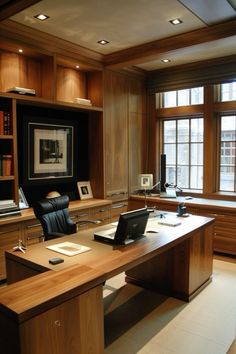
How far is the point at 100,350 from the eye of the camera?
1.90m

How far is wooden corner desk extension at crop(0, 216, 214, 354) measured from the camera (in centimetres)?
152

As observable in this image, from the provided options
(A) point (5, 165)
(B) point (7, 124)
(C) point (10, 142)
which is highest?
(B) point (7, 124)

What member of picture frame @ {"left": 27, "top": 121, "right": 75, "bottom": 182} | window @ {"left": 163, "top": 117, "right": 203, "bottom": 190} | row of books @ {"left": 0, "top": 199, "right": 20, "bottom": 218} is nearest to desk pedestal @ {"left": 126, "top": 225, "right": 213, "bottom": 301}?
row of books @ {"left": 0, "top": 199, "right": 20, "bottom": 218}

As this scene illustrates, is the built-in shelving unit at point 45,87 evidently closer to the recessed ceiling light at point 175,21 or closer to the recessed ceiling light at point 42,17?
the recessed ceiling light at point 42,17

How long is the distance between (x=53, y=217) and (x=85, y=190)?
58.9 inches

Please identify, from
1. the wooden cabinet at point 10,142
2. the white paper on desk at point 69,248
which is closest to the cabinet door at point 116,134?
the wooden cabinet at point 10,142

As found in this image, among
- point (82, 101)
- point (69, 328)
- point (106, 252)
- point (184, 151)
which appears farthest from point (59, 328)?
point (184, 151)

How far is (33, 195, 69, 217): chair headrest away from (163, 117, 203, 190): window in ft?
8.58

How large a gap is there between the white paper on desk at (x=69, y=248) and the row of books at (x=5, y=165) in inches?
55.9

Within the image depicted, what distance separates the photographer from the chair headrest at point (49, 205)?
3160 mm

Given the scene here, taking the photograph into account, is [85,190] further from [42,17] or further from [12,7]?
[12,7]

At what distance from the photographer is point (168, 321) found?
2674mm

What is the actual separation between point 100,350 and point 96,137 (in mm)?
3296

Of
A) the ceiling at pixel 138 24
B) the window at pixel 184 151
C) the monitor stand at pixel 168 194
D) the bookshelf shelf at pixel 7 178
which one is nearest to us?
the ceiling at pixel 138 24
